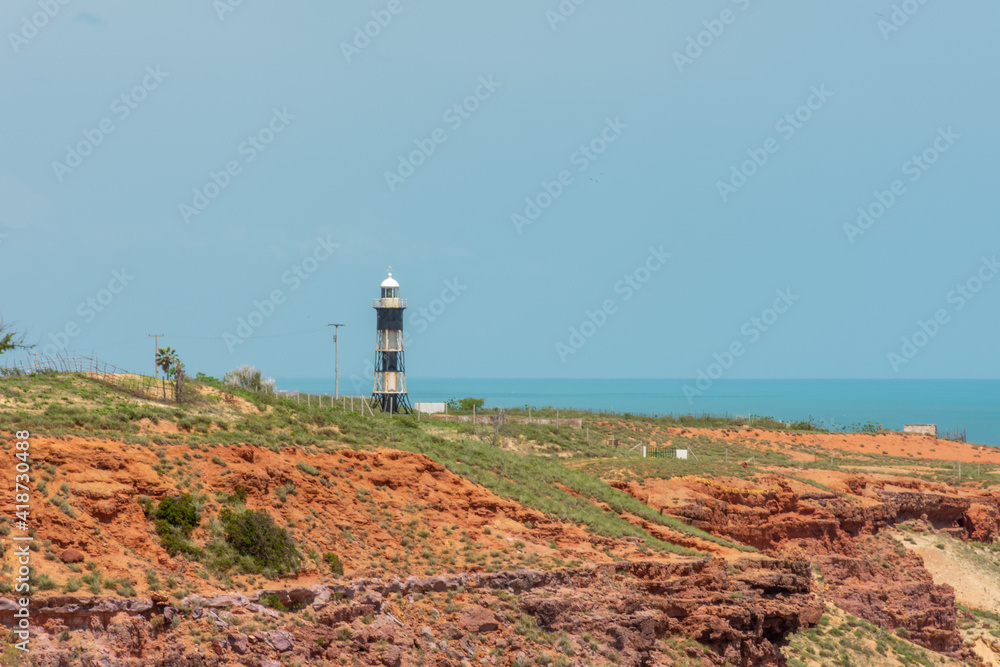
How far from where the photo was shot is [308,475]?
98.6 ft

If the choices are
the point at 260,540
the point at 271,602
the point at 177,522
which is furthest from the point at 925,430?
the point at 177,522

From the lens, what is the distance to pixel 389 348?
66.8 metres

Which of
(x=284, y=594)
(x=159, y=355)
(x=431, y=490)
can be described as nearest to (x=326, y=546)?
(x=284, y=594)

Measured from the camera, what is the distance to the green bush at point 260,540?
24.9 meters

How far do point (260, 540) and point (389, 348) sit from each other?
41.7 m

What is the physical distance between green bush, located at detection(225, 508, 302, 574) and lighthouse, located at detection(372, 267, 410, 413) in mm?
40023

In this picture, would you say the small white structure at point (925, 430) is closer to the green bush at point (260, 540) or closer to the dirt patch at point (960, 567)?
the dirt patch at point (960, 567)

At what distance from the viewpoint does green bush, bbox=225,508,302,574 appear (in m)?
24.9

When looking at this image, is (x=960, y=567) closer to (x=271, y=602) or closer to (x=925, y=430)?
(x=271, y=602)

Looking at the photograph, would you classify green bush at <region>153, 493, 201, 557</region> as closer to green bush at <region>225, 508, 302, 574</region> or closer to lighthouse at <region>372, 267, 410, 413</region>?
green bush at <region>225, 508, 302, 574</region>

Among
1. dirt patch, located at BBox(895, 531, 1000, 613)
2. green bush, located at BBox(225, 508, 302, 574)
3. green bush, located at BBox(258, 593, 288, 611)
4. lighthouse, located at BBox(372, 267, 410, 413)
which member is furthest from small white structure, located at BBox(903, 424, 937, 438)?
green bush, located at BBox(258, 593, 288, 611)

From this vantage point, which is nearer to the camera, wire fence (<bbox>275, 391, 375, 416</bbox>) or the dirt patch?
the dirt patch

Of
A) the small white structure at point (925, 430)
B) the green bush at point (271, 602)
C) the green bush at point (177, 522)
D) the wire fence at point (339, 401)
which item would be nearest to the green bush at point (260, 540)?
the green bush at point (177, 522)

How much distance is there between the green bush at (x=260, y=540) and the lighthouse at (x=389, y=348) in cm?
4002
